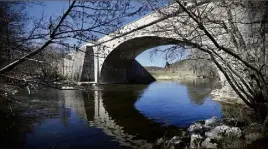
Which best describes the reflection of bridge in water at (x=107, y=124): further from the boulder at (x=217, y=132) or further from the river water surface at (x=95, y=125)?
the boulder at (x=217, y=132)

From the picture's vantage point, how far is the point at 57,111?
10359mm

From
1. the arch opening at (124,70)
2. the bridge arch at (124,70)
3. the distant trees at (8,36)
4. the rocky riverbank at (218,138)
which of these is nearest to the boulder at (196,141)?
the rocky riverbank at (218,138)

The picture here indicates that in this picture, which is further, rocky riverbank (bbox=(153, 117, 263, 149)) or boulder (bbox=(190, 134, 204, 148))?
boulder (bbox=(190, 134, 204, 148))

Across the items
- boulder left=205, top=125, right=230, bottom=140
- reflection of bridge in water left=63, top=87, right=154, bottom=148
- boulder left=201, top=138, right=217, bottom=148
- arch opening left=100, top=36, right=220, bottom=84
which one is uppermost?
arch opening left=100, top=36, right=220, bottom=84

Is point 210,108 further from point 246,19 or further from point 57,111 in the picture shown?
point 57,111

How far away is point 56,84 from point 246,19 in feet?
18.9

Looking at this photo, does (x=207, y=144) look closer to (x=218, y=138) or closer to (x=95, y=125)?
(x=218, y=138)

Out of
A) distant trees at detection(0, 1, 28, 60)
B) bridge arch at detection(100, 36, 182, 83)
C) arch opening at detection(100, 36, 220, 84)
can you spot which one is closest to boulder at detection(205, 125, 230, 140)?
distant trees at detection(0, 1, 28, 60)

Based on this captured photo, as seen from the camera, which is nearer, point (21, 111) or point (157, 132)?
point (157, 132)

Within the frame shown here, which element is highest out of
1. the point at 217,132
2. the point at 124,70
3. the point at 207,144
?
the point at 124,70

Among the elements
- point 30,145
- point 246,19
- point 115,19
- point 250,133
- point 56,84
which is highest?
point 246,19

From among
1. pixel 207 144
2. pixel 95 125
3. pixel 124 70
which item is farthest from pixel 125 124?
pixel 124 70

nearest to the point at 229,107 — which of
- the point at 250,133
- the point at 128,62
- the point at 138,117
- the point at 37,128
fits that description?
the point at 138,117

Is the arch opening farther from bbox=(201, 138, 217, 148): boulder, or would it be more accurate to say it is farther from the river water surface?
bbox=(201, 138, 217, 148): boulder
